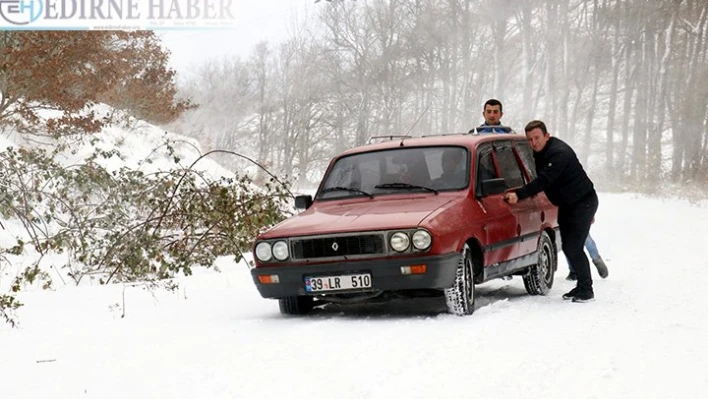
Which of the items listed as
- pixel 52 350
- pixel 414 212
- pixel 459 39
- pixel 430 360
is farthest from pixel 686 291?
pixel 459 39

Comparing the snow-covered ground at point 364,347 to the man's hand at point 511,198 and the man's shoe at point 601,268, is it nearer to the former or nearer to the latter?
the man's shoe at point 601,268

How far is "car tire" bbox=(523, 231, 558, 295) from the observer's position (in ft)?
29.9

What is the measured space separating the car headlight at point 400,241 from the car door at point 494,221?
1.05 metres

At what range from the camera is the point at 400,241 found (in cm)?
711

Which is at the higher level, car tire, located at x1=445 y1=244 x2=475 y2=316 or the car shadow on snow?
car tire, located at x1=445 y1=244 x2=475 y2=316

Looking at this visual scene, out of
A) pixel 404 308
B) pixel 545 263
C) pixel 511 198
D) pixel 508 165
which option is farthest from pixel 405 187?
pixel 545 263

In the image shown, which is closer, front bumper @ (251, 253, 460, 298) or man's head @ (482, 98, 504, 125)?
front bumper @ (251, 253, 460, 298)

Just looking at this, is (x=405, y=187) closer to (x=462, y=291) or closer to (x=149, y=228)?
(x=462, y=291)

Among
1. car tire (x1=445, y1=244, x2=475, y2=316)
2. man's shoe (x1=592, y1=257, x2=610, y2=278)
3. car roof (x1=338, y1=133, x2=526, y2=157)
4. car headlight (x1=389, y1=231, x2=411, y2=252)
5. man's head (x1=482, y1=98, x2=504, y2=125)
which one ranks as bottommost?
man's shoe (x1=592, y1=257, x2=610, y2=278)

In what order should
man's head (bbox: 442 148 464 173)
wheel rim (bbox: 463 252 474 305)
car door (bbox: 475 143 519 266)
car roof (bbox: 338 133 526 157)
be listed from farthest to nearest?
car roof (bbox: 338 133 526 157) < man's head (bbox: 442 148 464 173) < car door (bbox: 475 143 519 266) < wheel rim (bbox: 463 252 474 305)

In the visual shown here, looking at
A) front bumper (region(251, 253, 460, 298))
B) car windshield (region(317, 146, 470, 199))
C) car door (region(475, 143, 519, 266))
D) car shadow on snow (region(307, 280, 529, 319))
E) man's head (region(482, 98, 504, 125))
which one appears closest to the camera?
front bumper (region(251, 253, 460, 298))

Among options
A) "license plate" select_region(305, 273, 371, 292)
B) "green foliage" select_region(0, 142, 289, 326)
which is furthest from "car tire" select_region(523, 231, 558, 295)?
"green foliage" select_region(0, 142, 289, 326)

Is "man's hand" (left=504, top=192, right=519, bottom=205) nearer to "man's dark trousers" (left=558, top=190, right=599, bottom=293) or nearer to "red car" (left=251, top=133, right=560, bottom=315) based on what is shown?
"red car" (left=251, top=133, right=560, bottom=315)

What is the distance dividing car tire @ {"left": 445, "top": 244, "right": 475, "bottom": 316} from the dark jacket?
133 cm
